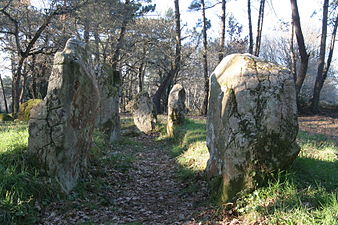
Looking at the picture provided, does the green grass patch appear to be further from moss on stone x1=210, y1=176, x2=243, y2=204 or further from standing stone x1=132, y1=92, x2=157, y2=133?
standing stone x1=132, y1=92, x2=157, y2=133

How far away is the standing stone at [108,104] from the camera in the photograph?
11.0 m

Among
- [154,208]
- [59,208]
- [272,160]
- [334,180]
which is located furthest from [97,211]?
[334,180]

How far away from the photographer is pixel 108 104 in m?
11.1

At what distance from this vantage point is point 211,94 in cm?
596

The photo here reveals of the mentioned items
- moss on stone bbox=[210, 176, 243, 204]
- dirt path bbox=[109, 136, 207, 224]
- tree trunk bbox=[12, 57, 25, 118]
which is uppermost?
tree trunk bbox=[12, 57, 25, 118]

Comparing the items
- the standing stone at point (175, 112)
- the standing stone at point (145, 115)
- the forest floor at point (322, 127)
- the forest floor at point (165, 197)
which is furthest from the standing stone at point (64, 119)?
the standing stone at point (145, 115)

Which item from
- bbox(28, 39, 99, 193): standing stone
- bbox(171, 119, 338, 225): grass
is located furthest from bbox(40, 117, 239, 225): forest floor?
bbox(28, 39, 99, 193): standing stone

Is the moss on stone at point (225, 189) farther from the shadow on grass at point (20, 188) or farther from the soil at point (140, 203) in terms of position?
the shadow on grass at point (20, 188)

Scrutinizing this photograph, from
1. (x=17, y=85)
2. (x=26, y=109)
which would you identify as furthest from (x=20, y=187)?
(x=17, y=85)

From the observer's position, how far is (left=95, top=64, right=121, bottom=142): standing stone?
1102 centimetres

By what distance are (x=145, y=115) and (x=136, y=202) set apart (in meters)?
8.68

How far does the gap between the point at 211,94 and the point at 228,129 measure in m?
1.16

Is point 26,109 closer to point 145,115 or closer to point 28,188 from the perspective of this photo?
point 145,115

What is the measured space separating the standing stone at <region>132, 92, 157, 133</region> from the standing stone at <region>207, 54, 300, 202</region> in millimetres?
8967
